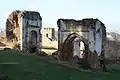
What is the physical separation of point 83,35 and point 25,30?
7.64 metres

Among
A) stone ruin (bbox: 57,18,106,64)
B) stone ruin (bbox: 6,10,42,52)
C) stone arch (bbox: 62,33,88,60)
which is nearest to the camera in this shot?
stone ruin (bbox: 57,18,106,64)

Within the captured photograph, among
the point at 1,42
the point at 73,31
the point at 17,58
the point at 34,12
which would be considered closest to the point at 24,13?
the point at 34,12

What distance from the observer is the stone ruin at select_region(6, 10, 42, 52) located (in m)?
32.1

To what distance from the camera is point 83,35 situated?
88.4 feet

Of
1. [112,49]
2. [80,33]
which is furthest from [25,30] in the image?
[112,49]

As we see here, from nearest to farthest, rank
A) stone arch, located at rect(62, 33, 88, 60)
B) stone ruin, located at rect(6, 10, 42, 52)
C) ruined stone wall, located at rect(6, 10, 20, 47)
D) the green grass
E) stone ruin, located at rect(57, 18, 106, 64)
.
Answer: the green grass → stone ruin, located at rect(57, 18, 106, 64) → stone arch, located at rect(62, 33, 88, 60) → stone ruin, located at rect(6, 10, 42, 52) → ruined stone wall, located at rect(6, 10, 20, 47)

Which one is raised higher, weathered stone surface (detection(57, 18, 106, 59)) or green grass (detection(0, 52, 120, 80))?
weathered stone surface (detection(57, 18, 106, 59))

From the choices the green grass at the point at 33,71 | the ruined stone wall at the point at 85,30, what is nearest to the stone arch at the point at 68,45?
the ruined stone wall at the point at 85,30

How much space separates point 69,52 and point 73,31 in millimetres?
2063

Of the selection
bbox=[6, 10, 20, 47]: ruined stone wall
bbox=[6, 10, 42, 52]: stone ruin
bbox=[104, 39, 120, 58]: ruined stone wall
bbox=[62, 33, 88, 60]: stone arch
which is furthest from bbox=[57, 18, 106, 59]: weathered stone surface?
bbox=[104, 39, 120, 58]: ruined stone wall

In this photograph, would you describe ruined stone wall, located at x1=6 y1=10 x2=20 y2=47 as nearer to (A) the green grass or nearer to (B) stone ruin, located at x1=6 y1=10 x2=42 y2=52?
→ (B) stone ruin, located at x1=6 y1=10 x2=42 y2=52

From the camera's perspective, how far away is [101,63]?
2586cm

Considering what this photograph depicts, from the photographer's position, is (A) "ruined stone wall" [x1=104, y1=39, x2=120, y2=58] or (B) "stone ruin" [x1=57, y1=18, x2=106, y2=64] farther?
(A) "ruined stone wall" [x1=104, y1=39, x2=120, y2=58]

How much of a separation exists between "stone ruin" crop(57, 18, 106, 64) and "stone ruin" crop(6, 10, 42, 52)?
210 inches
